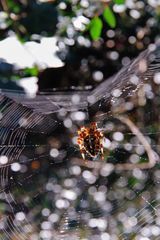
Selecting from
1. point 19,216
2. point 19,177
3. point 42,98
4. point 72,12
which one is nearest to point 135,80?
point 42,98

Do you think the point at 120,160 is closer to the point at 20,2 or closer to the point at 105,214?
the point at 105,214

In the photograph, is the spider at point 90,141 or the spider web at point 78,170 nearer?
the spider web at point 78,170

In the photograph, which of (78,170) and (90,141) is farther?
(78,170)

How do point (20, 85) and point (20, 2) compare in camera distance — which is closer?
point (20, 2)

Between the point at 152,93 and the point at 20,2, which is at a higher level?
the point at 20,2

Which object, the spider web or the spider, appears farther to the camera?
the spider
